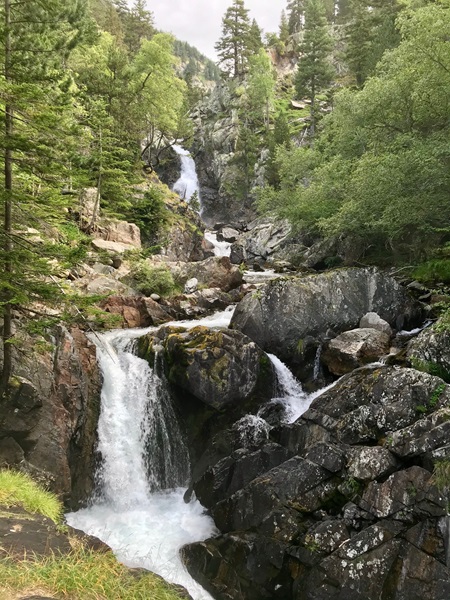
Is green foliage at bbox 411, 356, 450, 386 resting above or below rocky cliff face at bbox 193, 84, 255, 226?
below

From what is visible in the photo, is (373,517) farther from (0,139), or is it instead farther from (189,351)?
(0,139)

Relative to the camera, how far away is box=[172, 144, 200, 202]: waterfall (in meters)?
57.5

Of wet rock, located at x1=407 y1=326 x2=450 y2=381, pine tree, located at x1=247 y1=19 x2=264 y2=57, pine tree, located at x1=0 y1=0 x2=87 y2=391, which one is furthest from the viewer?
pine tree, located at x1=247 y1=19 x2=264 y2=57

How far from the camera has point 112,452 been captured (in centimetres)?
1291

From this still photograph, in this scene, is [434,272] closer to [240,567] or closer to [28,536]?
[240,567]

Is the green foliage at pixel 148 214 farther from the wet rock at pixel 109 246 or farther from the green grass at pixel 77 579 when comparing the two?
the green grass at pixel 77 579

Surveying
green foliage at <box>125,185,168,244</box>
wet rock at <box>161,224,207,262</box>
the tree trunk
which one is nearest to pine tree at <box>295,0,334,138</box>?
wet rock at <box>161,224,207,262</box>

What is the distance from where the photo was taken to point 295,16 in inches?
3501

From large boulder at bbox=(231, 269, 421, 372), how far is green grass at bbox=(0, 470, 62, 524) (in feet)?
31.3

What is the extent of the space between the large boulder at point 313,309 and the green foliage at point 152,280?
6712 millimetres

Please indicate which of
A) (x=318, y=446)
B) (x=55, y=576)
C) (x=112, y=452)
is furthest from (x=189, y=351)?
(x=55, y=576)

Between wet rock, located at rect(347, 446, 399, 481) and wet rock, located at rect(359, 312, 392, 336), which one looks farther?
wet rock, located at rect(359, 312, 392, 336)

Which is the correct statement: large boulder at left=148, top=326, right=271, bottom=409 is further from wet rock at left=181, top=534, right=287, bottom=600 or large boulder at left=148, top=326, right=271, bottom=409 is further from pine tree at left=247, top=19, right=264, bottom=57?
pine tree at left=247, top=19, right=264, bottom=57

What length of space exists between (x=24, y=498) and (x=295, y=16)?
106 metres
